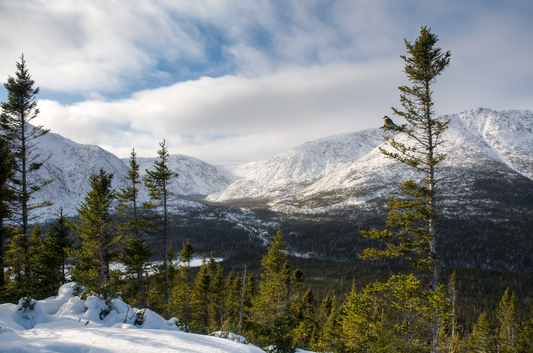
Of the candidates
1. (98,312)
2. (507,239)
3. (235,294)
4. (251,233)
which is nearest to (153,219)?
(98,312)

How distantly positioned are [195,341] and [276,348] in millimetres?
8539

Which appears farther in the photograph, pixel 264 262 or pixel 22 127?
pixel 264 262

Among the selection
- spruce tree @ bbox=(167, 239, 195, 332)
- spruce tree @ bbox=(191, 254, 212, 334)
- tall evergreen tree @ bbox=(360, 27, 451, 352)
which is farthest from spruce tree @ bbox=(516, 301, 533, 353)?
spruce tree @ bbox=(167, 239, 195, 332)

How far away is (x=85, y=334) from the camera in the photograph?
21.7 feet

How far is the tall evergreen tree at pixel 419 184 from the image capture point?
36.6 ft

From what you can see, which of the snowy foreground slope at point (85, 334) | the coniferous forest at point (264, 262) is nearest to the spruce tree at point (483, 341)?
the coniferous forest at point (264, 262)

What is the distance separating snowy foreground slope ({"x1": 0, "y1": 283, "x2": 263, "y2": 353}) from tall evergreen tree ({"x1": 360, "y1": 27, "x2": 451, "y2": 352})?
8.61 m

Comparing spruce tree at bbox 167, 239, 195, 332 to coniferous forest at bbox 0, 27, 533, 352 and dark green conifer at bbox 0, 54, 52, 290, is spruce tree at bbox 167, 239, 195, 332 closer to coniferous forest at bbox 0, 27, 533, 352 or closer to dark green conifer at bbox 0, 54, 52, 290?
coniferous forest at bbox 0, 27, 533, 352

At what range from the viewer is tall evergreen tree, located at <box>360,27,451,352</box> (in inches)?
439

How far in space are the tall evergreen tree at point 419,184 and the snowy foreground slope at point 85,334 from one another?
8.61m

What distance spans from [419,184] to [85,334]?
13.9 metres

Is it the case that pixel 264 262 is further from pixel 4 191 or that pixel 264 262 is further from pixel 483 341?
pixel 483 341

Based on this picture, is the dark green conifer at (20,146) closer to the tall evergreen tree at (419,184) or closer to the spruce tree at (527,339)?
the tall evergreen tree at (419,184)

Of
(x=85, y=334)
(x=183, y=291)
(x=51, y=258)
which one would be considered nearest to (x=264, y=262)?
(x=183, y=291)
